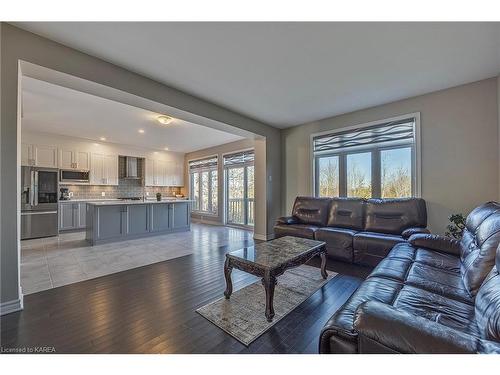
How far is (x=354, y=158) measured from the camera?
4.30m


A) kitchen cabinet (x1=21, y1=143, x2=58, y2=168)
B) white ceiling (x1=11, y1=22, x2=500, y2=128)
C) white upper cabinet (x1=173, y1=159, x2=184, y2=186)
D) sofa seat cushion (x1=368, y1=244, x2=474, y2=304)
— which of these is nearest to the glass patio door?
white upper cabinet (x1=173, y1=159, x2=184, y2=186)

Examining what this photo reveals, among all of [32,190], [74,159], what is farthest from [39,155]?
[32,190]

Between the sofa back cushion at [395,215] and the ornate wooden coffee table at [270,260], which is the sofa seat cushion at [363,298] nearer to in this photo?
the ornate wooden coffee table at [270,260]

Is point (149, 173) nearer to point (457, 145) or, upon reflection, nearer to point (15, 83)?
point (15, 83)

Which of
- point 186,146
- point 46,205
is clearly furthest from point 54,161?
point 186,146

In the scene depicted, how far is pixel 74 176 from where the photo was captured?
6059 mm

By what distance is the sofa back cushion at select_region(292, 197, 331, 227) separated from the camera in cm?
410

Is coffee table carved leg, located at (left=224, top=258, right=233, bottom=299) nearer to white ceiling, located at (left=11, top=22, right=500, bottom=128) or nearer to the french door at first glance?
white ceiling, located at (left=11, top=22, right=500, bottom=128)

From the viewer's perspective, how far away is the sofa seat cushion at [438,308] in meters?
1.20

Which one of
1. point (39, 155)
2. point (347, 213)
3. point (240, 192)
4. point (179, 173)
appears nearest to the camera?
point (347, 213)

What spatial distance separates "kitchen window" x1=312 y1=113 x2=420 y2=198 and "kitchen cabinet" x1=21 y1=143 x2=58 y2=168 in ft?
21.7

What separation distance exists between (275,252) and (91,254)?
133 inches
